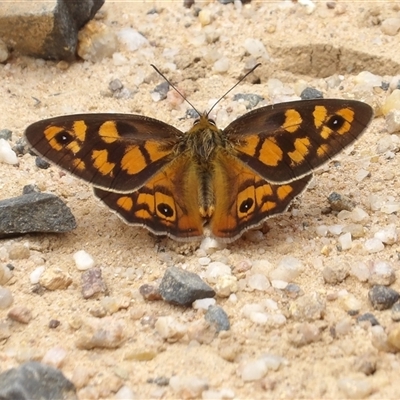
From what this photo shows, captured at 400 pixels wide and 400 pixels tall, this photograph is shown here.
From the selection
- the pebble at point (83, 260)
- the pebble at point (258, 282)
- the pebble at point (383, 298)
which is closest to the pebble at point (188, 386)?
the pebble at point (258, 282)

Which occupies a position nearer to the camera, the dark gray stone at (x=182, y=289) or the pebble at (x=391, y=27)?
the dark gray stone at (x=182, y=289)

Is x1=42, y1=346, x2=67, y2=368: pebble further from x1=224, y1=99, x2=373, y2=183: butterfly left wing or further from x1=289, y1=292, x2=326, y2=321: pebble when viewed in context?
x1=224, y1=99, x2=373, y2=183: butterfly left wing

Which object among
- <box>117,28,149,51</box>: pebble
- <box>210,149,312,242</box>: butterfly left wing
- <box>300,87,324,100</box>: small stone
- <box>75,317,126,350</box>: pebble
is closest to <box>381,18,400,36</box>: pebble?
<box>300,87,324,100</box>: small stone

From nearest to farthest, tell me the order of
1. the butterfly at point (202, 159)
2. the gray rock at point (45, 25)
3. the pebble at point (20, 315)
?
the pebble at point (20, 315) → the butterfly at point (202, 159) → the gray rock at point (45, 25)

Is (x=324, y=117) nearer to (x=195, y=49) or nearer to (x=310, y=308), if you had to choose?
(x=310, y=308)

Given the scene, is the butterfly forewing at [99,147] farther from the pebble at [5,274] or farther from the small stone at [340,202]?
the small stone at [340,202]

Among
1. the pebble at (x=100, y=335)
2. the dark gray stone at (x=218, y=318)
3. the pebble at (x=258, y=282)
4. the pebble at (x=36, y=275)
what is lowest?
the pebble at (x=36, y=275)

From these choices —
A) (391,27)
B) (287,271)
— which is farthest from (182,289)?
(391,27)

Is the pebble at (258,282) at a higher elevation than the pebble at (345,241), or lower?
lower
